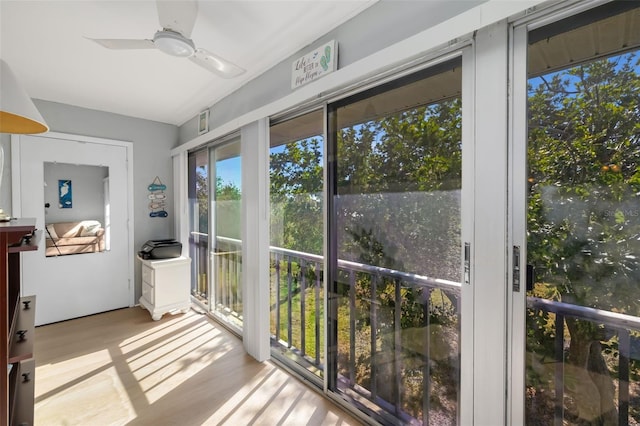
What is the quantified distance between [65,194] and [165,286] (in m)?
1.51

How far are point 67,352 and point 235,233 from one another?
177 cm

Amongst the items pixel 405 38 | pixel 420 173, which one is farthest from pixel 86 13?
pixel 420 173

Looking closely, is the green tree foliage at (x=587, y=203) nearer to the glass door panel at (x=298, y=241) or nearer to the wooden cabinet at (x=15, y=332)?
the glass door panel at (x=298, y=241)

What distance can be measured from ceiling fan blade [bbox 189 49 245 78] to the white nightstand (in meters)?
2.40

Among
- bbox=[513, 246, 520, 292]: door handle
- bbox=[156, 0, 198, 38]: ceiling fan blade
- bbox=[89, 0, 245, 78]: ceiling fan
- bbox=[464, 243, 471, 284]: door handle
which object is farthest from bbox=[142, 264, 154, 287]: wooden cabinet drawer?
bbox=[513, 246, 520, 292]: door handle

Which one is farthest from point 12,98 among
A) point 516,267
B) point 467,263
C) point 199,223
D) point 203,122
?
point 199,223

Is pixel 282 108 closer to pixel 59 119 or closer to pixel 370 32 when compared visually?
pixel 370 32

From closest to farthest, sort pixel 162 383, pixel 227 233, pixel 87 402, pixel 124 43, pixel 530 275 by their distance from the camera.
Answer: pixel 530 275
pixel 124 43
pixel 87 402
pixel 162 383
pixel 227 233

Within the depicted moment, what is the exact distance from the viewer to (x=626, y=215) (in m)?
1.00

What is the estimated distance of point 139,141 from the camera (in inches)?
153

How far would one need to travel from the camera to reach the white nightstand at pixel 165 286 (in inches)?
132

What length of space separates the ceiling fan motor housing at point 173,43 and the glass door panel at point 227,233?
1.43 m

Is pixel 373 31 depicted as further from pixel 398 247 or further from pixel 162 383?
pixel 162 383

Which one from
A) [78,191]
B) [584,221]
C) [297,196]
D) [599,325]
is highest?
[78,191]
